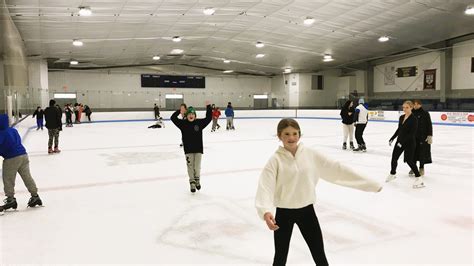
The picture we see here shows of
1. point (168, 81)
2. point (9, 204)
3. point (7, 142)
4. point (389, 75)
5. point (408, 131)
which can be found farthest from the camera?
point (168, 81)

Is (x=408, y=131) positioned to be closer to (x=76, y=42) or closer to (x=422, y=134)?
(x=422, y=134)

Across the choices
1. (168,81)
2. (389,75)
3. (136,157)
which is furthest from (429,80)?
(136,157)

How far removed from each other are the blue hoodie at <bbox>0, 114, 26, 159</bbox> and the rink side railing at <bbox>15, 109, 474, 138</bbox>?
1292cm

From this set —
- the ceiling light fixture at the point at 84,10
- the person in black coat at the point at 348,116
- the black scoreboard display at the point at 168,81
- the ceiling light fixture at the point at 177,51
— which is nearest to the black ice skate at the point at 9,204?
the person in black coat at the point at 348,116

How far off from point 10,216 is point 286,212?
12.9ft

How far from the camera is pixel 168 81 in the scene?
34562 mm

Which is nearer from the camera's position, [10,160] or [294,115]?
[10,160]

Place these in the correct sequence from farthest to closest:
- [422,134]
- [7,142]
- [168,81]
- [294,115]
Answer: [168,81] → [294,115] → [422,134] → [7,142]

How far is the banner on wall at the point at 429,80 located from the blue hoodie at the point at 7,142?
27116 mm

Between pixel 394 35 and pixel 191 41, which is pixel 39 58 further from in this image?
pixel 394 35

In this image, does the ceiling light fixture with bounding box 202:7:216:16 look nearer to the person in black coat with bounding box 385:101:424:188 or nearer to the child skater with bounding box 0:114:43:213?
the person in black coat with bounding box 385:101:424:188

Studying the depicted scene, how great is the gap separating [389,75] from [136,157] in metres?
26.1

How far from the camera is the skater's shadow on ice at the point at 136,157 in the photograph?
348 inches

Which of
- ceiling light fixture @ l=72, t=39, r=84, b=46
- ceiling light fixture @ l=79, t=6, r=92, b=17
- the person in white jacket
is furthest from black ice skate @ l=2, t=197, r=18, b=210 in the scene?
ceiling light fixture @ l=72, t=39, r=84, b=46
